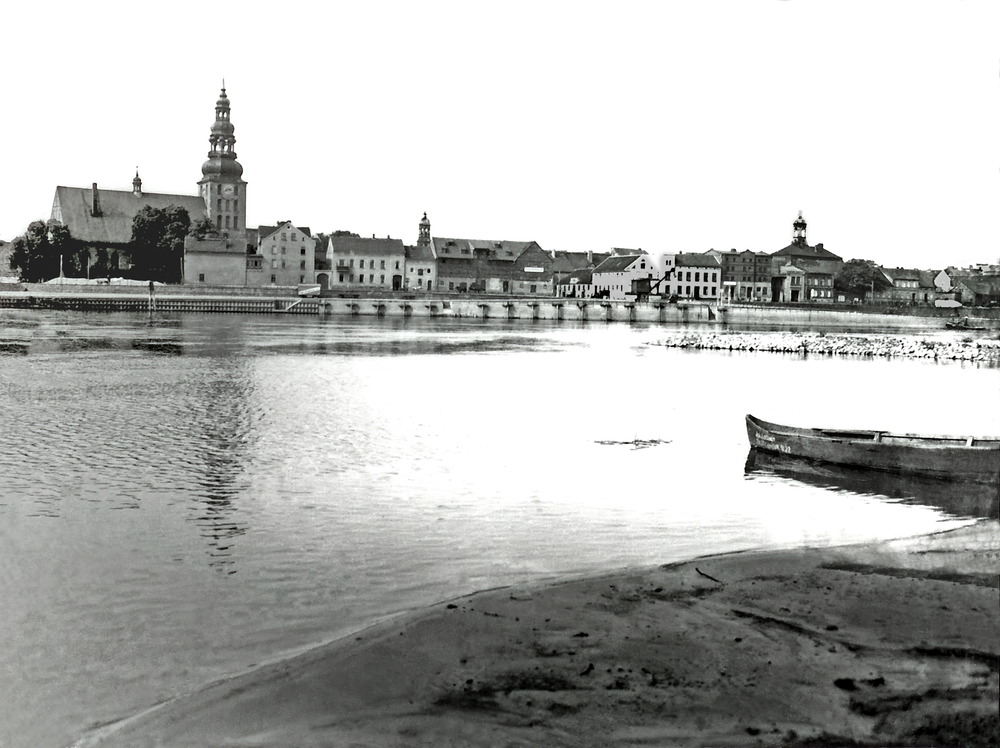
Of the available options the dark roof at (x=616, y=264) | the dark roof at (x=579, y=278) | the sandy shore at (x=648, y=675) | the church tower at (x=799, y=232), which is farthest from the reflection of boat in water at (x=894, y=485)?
the church tower at (x=799, y=232)

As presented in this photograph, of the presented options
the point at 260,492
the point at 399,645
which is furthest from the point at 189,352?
the point at 399,645

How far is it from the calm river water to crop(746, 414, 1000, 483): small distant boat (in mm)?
887

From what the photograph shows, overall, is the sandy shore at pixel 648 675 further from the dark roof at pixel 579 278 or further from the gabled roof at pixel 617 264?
the dark roof at pixel 579 278

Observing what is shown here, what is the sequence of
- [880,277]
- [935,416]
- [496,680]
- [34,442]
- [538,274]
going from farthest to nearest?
[880,277], [538,274], [935,416], [34,442], [496,680]

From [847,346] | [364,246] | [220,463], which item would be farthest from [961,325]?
[220,463]

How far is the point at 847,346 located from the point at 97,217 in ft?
378

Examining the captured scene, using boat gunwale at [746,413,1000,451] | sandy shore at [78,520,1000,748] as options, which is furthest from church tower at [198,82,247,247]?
sandy shore at [78,520,1000,748]

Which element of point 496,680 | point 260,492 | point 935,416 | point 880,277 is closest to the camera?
point 496,680

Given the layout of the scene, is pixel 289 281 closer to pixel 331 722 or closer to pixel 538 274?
pixel 538 274

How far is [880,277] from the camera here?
574ft

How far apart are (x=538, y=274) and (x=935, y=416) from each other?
434 ft

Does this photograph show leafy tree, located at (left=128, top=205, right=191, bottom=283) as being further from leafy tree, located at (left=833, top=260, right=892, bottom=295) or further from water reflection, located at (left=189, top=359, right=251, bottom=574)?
leafy tree, located at (left=833, top=260, right=892, bottom=295)

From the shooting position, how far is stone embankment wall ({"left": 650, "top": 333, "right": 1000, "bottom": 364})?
62.3m

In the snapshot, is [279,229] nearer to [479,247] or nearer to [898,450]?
[479,247]
